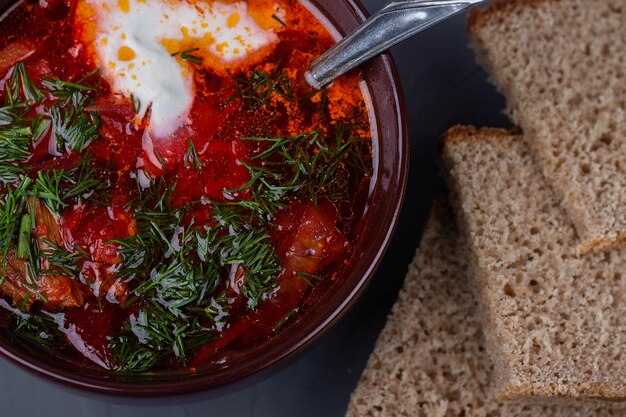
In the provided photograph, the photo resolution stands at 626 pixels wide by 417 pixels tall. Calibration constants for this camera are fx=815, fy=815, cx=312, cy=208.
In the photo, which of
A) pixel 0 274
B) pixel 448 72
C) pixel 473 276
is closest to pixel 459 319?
pixel 473 276

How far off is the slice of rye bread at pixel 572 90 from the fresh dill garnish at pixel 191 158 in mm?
1484

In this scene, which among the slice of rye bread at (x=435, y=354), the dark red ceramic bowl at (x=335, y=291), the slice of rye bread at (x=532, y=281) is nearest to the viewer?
the dark red ceramic bowl at (x=335, y=291)

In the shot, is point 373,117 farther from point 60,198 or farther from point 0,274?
point 0,274

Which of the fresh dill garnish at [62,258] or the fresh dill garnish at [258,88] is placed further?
the fresh dill garnish at [258,88]

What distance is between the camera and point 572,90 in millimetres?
3455

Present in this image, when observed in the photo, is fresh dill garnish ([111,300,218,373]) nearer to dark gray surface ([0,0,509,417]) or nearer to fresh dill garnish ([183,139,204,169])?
fresh dill garnish ([183,139,204,169])

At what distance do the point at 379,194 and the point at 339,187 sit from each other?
15 cm

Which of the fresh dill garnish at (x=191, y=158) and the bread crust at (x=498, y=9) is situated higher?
the fresh dill garnish at (x=191, y=158)

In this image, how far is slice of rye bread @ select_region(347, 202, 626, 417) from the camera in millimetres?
3428

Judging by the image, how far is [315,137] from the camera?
2814 millimetres

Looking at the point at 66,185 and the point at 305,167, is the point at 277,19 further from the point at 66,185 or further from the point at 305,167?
the point at 66,185

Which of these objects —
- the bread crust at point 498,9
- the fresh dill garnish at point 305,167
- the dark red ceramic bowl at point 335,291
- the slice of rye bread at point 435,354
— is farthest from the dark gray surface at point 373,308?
the fresh dill garnish at point 305,167

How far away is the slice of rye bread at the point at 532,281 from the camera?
3256mm

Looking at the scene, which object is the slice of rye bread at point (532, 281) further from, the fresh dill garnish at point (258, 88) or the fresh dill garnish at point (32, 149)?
the fresh dill garnish at point (32, 149)
